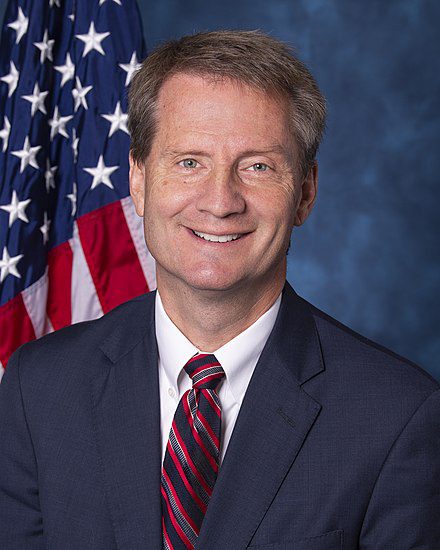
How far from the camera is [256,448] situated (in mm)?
2482

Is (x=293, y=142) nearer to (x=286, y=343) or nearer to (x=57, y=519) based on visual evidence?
(x=286, y=343)

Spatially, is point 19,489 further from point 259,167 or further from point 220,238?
point 259,167

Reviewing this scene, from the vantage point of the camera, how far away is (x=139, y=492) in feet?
8.21

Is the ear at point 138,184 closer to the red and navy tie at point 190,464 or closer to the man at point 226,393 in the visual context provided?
the man at point 226,393

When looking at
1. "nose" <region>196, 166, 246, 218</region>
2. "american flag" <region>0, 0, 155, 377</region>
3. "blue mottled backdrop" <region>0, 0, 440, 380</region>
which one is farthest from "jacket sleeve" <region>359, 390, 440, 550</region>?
"blue mottled backdrop" <region>0, 0, 440, 380</region>

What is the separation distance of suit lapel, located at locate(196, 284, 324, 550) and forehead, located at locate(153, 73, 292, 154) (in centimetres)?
55

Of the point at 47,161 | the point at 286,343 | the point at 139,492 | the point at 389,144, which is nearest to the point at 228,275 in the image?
the point at 286,343

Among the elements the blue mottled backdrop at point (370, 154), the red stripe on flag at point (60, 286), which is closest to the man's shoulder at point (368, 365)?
the red stripe on flag at point (60, 286)

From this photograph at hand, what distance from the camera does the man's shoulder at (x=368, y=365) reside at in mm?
2529

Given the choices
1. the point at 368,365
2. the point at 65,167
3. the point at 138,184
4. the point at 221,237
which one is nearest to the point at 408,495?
the point at 368,365

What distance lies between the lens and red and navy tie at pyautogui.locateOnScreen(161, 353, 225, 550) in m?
2.47

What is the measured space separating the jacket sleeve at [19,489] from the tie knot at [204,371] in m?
0.54

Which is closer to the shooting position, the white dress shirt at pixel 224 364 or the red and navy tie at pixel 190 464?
the red and navy tie at pixel 190 464

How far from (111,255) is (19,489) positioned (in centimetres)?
138
